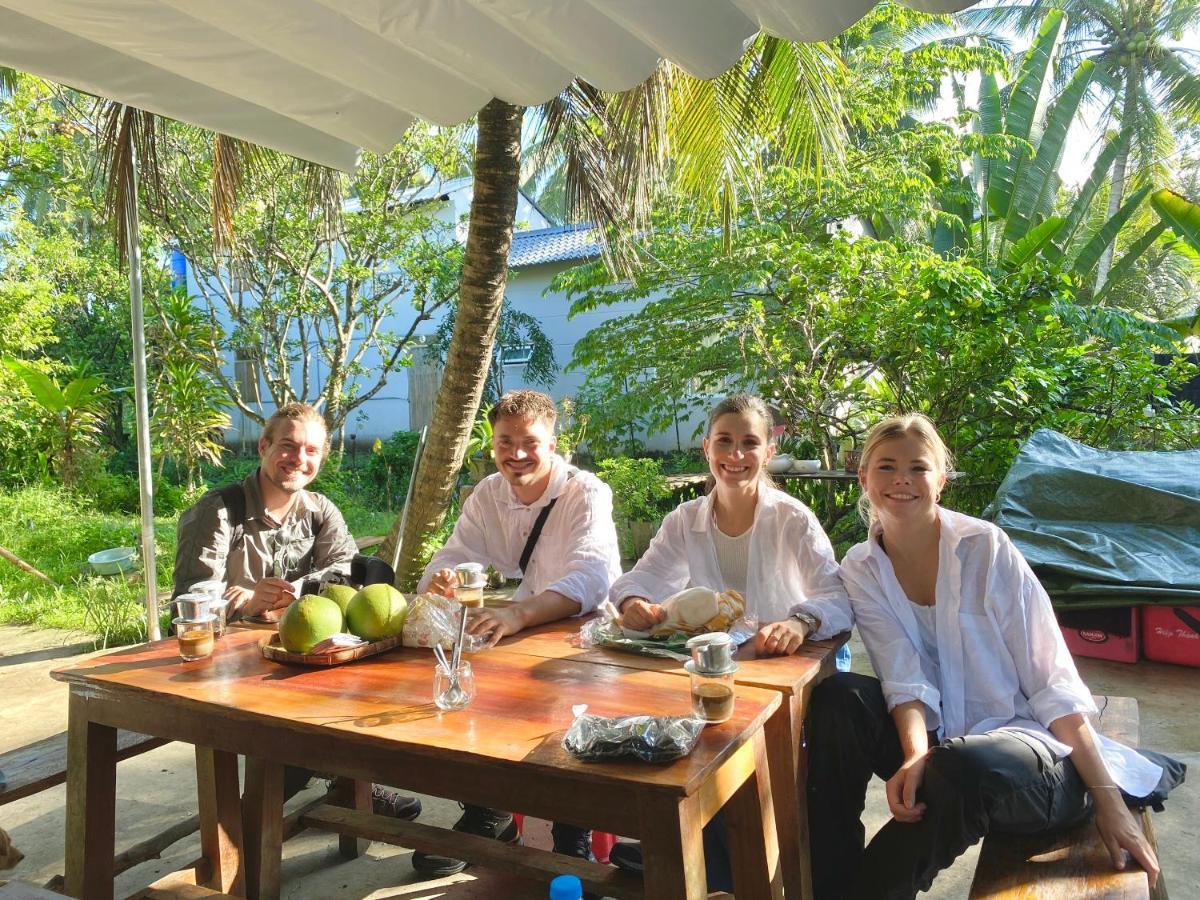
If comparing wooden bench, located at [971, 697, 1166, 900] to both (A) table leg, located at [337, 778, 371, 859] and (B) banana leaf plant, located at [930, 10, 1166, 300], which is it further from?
(B) banana leaf plant, located at [930, 10, 1166, 300]

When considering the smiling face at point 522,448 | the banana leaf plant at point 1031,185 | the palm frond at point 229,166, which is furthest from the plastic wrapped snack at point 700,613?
the banana leaf plant at point 1031,185

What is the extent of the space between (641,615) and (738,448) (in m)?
0.65

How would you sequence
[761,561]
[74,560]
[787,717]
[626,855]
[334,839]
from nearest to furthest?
[787,717] < [626,855] < [761,561] < [334,839] < [74,560]

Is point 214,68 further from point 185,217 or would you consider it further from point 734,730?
point 185,217

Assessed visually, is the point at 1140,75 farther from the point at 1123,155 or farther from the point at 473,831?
the point at 473,831

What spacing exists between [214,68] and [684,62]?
148 centimetres

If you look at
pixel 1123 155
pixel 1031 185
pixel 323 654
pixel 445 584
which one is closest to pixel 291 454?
pixel 445 584

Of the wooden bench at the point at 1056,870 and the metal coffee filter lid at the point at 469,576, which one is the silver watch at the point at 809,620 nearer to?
the wooden bench at the point at 1056,870

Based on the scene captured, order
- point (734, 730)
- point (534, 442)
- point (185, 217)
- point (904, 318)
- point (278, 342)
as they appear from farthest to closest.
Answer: point (278, 342) < point (185, 217) < point (904, 318) < point (534, 442) < point (734, 730)

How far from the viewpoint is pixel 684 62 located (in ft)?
8.23

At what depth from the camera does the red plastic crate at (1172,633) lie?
198 inches

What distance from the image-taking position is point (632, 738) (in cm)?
165

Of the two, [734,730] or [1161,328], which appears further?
[1161,328]

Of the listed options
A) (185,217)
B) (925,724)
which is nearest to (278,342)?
(185,217)
